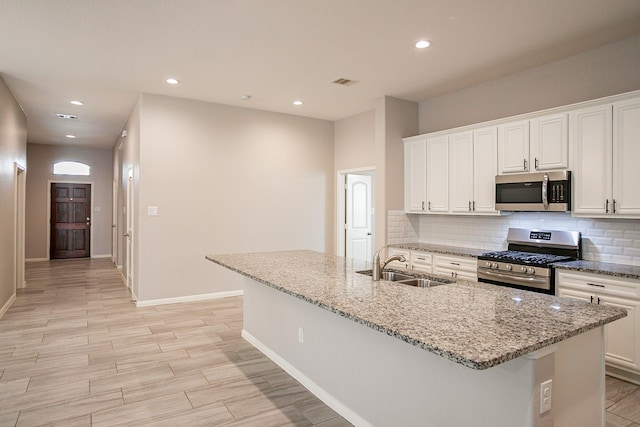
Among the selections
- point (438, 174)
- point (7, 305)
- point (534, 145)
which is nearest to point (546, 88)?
point (534, 145)

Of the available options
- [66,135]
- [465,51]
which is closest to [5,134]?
[66,135]

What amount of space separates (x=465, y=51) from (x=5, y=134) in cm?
548

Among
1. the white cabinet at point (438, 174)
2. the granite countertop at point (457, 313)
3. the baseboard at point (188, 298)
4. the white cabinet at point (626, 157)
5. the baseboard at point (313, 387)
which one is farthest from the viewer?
the baseboard at point (188, 298)

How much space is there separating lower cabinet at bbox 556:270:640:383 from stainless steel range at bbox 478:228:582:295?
0.97 feet

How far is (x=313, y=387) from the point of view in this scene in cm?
292

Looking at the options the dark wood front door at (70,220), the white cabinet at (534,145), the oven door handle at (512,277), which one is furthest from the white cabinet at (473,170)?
the dark wood front door at (70,220)

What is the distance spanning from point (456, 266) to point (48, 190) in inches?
397

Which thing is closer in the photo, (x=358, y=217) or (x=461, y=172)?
(x=461, y=172)

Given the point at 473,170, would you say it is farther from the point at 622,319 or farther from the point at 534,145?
the point at 622,319

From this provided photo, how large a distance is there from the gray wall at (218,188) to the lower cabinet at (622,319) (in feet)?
13.7

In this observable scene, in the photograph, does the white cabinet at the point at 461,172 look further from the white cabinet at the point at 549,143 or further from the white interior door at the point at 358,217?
the white interior door at the point at 358,217

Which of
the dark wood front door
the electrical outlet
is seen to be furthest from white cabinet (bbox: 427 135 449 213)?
the dark wood front door

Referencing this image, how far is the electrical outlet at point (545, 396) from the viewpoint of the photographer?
1.57m

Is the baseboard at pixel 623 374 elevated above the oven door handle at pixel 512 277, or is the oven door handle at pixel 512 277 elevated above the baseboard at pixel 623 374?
the oven door handle at pixel 512 277
